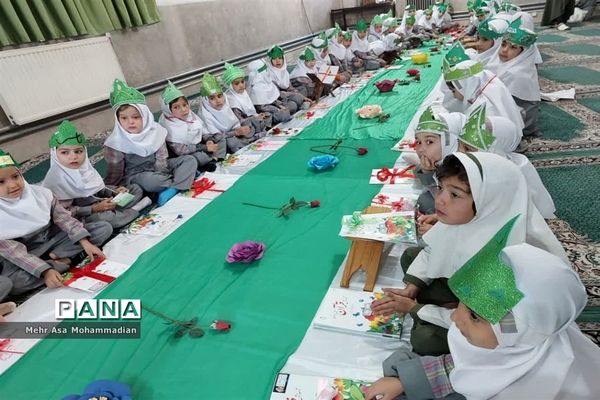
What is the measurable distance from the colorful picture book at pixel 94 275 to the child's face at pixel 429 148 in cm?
158

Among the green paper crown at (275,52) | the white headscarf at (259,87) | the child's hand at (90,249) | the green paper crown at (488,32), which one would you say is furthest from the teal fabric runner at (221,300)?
the green paper crown at (275,52)

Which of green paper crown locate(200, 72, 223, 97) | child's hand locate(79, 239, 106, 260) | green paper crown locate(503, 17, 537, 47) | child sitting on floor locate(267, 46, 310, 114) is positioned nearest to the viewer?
child's hand locate(79, 239, 106, 260)

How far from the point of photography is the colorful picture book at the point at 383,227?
140 centimetres

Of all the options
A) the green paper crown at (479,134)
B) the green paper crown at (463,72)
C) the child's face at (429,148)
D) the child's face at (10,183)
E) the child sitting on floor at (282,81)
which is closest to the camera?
the green paper crown at (479,134)

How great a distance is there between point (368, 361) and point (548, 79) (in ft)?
13.6

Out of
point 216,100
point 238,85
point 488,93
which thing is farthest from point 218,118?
point 488,93

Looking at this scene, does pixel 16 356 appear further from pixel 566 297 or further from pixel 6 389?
pixel 566 297

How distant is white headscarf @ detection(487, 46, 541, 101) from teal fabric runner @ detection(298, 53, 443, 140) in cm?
82

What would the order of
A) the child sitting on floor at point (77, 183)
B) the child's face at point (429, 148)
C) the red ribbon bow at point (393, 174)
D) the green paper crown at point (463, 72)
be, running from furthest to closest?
the red ribbon bow at point (393, 174)
the green paper crown at point (463, 72)
the child sitting on floor at point (77, 183)
the child's face at point (429, 148)

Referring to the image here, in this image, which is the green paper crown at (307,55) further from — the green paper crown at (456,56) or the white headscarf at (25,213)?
the white headscarf at (25,213)

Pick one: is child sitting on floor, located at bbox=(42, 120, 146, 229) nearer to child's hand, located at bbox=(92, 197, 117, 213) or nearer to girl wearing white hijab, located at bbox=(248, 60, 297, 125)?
child's hand, located at bbox=(92, 197, 117, 213)

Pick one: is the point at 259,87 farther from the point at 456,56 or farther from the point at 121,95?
the point at 456,56

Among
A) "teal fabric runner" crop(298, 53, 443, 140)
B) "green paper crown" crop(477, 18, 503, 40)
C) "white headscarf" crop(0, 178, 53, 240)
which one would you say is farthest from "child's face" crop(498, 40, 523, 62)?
"white headscarf" crop(0, 178, 53, 240)

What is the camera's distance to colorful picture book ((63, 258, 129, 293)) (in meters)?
1.73
